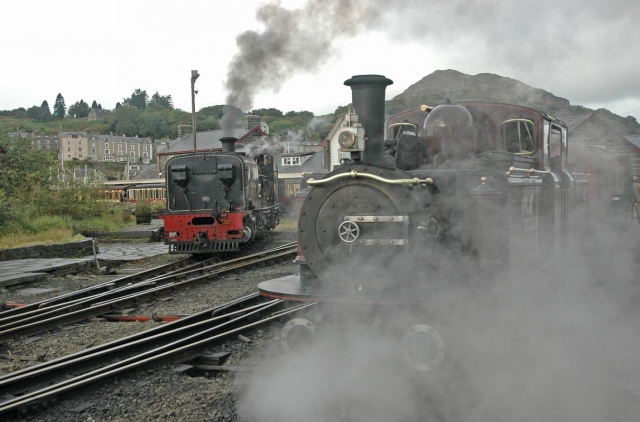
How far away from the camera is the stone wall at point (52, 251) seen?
495 inches

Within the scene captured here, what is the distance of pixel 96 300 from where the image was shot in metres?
8.06

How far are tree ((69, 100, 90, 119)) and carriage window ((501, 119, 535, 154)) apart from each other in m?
200

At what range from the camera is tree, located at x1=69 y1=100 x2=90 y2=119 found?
188125 mm

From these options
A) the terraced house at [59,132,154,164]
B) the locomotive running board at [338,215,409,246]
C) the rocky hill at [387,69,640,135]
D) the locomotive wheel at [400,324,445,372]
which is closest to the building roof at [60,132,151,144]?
the terraced house at [59,132,154,164]

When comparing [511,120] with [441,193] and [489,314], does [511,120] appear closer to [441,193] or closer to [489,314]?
[441,193]

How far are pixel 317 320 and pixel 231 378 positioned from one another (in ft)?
2.80

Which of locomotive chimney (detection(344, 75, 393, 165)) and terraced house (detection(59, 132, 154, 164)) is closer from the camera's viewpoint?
locomotive chimney (detection(344, 75, 393, 165))

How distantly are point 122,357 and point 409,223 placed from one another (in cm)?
290

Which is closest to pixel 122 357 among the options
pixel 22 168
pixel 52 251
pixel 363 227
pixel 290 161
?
pixel 363 227

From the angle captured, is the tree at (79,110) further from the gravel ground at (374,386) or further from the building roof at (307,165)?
the gravel ground at (374,386)

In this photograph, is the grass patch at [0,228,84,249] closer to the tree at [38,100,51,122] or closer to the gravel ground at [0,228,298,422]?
the gravel ground at [0,228,298,422]

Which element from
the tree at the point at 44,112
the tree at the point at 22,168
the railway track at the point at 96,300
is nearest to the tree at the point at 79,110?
the tree at the point at 44,112

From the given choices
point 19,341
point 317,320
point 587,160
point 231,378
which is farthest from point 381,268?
point 587,160

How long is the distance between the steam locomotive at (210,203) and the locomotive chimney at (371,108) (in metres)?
7.98
